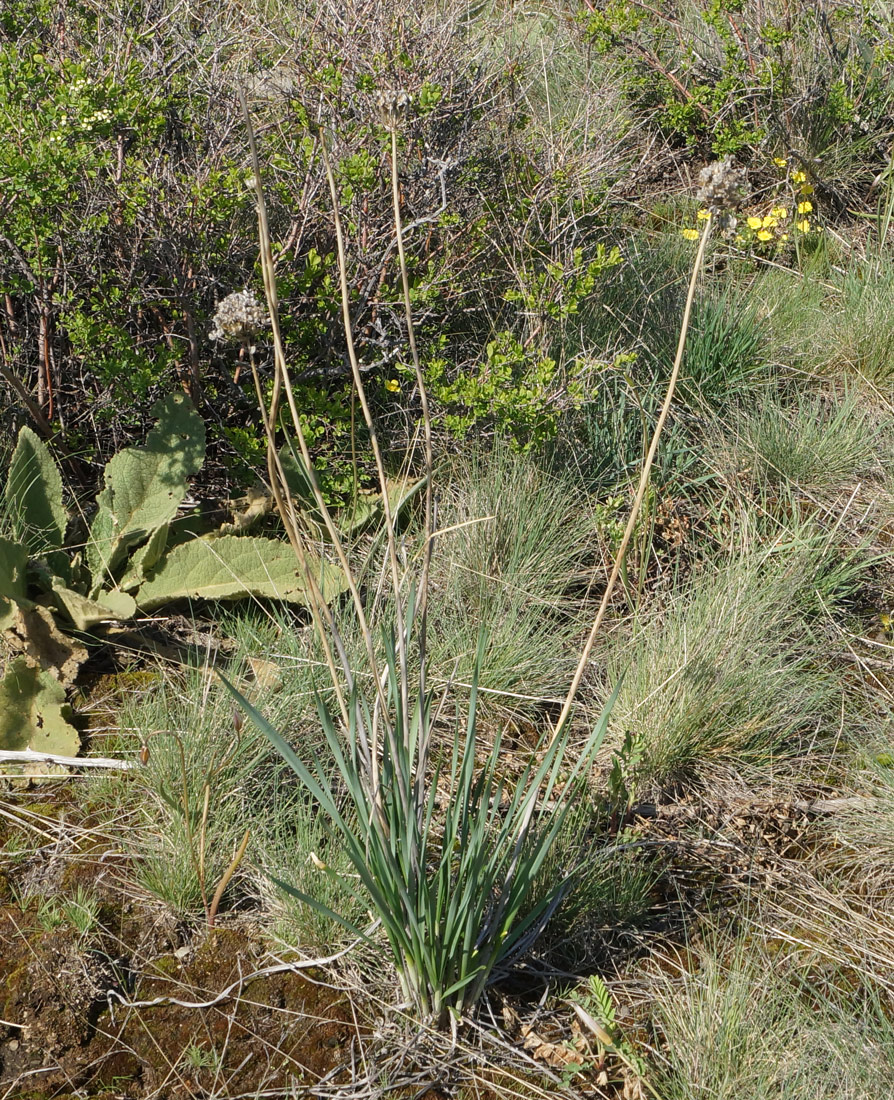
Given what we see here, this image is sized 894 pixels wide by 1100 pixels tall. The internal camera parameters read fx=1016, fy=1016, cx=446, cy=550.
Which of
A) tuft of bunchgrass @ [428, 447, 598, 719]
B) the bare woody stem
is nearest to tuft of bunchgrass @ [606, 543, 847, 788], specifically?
tuft of bunchgrass @ [428, 447, 598, 719]

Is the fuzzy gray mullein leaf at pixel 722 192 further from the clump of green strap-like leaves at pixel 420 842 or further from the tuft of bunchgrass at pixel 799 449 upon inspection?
the tuft of bunchgrass at pixel 799 449

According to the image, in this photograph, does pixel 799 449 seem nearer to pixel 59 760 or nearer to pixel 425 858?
pixel 425 858

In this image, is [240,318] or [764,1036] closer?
[240,318]

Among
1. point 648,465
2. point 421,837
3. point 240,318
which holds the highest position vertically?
point 240,318

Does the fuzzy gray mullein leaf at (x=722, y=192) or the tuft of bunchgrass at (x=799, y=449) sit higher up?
the fuzzy gray mullein leaf at (x=722, y=192)

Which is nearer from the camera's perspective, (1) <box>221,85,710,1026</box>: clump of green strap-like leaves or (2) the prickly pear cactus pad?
(1) <box>221,85,710,1026</box>: clump of green strap-like leaves

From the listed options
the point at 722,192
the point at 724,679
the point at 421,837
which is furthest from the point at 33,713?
the point at 722,192

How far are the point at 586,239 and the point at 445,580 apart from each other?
160cm

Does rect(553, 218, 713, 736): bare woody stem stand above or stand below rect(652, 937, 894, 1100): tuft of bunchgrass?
above

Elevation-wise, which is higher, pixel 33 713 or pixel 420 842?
pixel 420 842

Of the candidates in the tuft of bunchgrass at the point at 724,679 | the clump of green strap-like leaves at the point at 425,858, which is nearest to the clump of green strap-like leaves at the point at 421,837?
the clump of green strap-like leaves at the point at 425,858

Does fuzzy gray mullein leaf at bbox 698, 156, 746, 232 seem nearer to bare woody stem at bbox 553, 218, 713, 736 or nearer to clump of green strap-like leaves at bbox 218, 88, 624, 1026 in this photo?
bare woody stem at bbox 553, 218, 713, 736

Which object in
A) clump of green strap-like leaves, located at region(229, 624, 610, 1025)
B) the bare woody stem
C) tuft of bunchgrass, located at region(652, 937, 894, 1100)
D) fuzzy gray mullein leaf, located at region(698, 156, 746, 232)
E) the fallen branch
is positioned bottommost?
the fallen branch

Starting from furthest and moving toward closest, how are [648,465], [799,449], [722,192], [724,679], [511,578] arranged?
[799,449] < [511,578] < [724,679] < [648,465] < [722,192]
